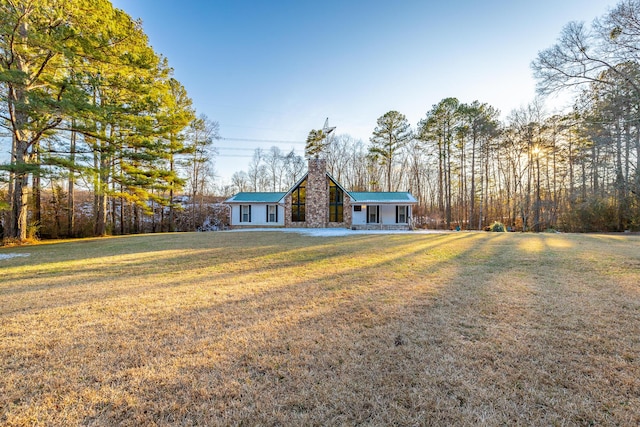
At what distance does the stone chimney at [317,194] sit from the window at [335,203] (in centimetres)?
64

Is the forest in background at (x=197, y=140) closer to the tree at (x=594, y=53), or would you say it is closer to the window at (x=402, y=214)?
the tree at (x=594, y=53)

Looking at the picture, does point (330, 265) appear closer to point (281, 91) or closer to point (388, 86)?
point (388, 86)

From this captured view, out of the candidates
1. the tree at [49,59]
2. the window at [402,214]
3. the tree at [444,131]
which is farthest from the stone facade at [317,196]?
the tree at [49,59]

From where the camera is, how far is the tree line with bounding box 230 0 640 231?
29.9ft

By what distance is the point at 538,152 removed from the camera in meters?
22.6

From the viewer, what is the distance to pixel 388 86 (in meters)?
16.0

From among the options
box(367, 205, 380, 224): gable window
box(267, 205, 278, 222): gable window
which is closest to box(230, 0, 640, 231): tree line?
box(367, 205, 380, 224): gable window

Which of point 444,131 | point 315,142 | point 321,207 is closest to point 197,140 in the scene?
point 315,142

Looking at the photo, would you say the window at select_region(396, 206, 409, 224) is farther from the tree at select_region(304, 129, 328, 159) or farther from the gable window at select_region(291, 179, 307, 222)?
the tree at select_region(304, 129, 328, 159)

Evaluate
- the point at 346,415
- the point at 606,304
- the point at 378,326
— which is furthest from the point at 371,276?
the point at 346,415

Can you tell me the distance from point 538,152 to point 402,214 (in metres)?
13.7

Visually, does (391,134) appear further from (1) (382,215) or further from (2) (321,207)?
(2) (321,207)

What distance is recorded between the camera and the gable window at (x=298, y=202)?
20828 mm

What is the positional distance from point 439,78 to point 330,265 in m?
12.3
